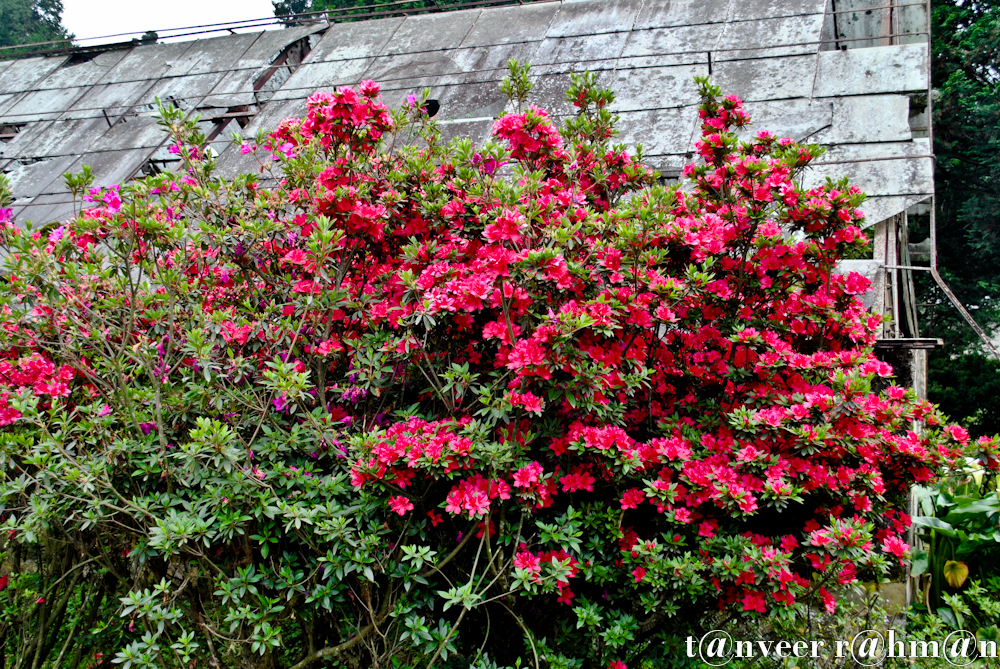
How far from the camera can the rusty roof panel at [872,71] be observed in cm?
500

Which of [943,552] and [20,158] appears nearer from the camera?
[943,552]

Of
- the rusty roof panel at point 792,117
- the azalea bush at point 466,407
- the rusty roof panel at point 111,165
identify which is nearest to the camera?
the azalea bush at point 466,407

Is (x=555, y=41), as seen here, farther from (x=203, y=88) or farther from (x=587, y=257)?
(x=587, y=257)

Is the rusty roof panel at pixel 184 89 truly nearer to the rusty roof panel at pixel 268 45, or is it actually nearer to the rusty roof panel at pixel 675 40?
the rusty roof panel at pixel 268 45

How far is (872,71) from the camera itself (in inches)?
204

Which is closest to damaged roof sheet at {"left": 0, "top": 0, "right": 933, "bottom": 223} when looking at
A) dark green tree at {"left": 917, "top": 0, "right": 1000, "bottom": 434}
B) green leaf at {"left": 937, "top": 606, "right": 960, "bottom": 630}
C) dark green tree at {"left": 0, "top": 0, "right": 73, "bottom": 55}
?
green leaf at {"left": 937, "top": 606, "right": 960, "bottom": 630}

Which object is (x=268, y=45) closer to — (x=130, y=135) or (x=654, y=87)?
(x=130, y=135)

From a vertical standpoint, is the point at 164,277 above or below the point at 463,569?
above

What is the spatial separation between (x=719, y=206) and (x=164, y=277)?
2.18 metres

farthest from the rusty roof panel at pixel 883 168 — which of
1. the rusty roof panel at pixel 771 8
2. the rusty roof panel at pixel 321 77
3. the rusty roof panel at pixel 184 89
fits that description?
the rusty roof panel at pixel 184 89

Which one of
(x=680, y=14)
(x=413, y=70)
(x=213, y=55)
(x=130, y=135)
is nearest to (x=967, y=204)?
(x=680, y=14)

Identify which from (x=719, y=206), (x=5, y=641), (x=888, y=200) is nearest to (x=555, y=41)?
(x=888, y=200)

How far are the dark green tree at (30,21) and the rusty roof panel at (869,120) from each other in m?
18.8

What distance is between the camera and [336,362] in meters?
2.99
